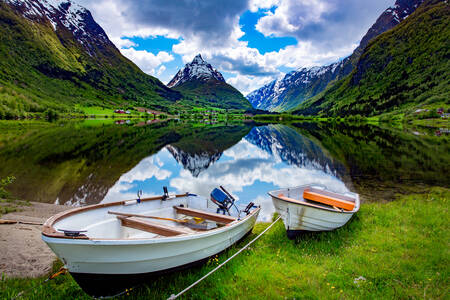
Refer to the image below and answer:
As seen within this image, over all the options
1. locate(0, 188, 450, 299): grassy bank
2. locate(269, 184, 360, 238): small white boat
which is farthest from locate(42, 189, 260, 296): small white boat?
locate(269, 184, 360, 238): small white boat

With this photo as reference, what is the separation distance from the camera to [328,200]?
42.2 ft

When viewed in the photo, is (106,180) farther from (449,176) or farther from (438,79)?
(438,79)

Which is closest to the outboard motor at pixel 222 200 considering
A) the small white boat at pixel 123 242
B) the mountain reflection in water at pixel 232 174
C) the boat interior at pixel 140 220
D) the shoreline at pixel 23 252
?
the boat interior at pixel 140 220

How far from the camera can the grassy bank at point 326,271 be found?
23.0ft

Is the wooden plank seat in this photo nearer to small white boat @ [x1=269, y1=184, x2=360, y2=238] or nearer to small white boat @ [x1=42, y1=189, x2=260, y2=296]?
small white boat @ [x1=42, y1=189, x2=260, y2=296]

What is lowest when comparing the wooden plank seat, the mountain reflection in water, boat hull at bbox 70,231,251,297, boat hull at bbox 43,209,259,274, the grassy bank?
the mountain reflection in water

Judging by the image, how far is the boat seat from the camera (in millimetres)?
7715

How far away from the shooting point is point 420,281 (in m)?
7.23

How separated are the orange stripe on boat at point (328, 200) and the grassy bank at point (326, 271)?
1149 millimetres

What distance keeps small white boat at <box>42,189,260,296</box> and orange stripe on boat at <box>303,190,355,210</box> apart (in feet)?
13.0

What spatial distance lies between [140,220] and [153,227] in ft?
2.86

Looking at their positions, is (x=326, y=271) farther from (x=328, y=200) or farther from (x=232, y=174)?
(x=232, y=174)

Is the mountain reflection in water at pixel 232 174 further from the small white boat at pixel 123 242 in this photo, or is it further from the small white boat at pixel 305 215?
the small white boat at pixel 123 242

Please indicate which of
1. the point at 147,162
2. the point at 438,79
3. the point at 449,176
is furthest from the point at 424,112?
the point at 147,162
